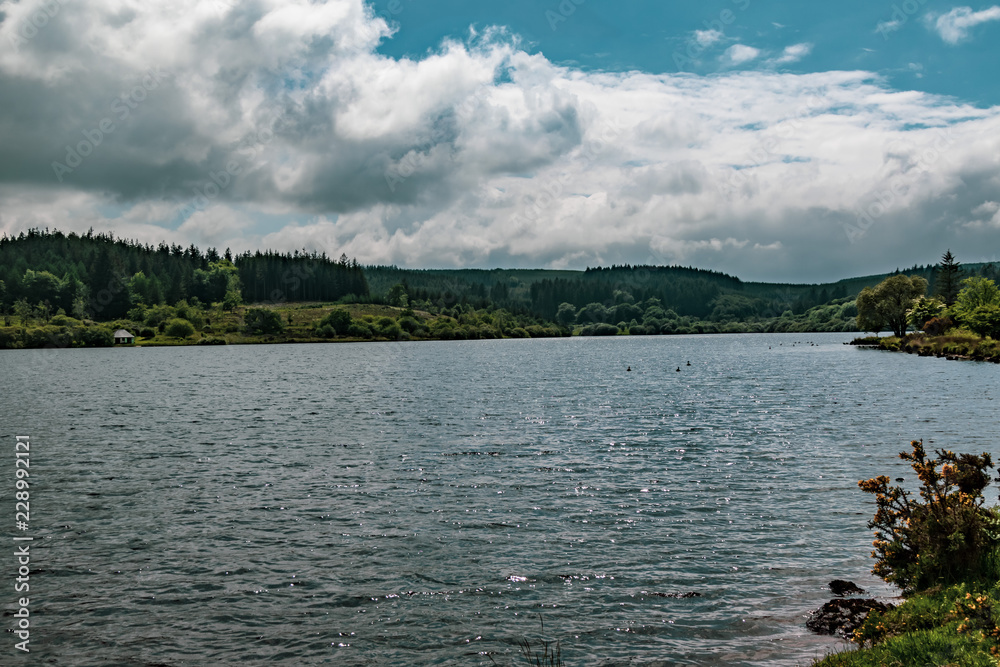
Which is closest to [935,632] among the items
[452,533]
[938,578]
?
[938,578]

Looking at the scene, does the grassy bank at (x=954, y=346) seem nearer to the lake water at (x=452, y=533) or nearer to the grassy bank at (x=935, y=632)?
the lake water at (x=452, y=533)

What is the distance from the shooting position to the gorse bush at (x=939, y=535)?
15.2 m

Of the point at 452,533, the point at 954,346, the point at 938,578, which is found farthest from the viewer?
the point at 954,346

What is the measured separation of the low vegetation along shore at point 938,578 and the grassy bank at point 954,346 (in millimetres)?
117796

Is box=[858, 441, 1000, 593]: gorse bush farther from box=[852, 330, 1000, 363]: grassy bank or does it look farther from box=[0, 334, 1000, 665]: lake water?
box=[852, 330, 1000, 363]: grassy bank

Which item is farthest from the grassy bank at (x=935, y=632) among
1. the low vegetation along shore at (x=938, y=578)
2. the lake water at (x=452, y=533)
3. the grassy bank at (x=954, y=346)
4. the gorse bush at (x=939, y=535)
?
the grassy bank at (x=954, y=346)

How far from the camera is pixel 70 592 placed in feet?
62.8

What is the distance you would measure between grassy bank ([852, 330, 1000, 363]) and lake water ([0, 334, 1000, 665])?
76.1 meters

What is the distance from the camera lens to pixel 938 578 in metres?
15.6

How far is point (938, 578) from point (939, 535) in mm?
1041

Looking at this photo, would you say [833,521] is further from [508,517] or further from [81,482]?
[81,482]

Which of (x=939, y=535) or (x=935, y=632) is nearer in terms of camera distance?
(x=935, y=632)

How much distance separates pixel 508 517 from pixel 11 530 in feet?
64.0

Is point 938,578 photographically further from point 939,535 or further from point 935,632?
point 935,632
